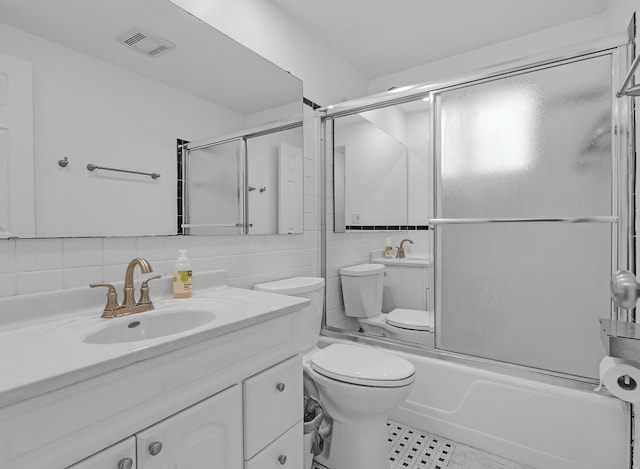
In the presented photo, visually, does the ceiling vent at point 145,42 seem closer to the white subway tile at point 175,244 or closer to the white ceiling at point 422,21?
the white subway tile at point 175,244

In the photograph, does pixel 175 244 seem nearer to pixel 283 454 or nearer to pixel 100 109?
pixel 100 109

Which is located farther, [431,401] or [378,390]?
[431,401]

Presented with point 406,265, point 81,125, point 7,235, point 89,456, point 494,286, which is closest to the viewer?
point 89,456

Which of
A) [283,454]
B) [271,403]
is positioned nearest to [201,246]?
[271,403]

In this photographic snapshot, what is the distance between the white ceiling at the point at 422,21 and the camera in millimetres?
2023

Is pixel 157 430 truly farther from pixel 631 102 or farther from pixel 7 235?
pixel 631 102

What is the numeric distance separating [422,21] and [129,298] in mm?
2297

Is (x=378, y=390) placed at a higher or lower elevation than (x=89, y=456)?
lower

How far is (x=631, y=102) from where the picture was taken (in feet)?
4.46

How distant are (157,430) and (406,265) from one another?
6.65 ft

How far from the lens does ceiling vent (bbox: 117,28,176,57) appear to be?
1.24 m

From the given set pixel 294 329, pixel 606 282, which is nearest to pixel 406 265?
pixel 606 282

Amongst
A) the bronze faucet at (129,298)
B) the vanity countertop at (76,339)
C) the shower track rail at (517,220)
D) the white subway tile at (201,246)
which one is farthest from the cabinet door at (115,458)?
the shower track rail at (517,220)

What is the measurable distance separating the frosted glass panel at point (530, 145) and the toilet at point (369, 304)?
2.71 feet
